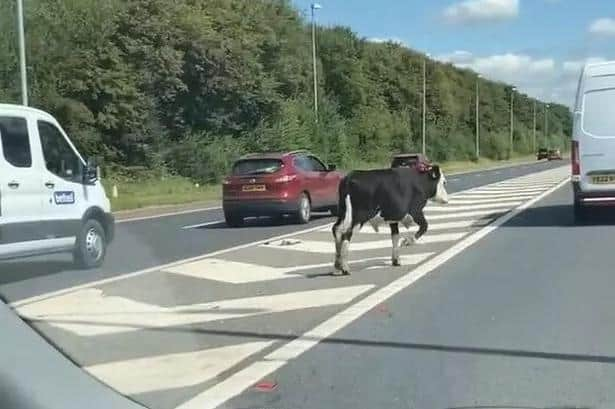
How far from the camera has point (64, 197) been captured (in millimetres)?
12195

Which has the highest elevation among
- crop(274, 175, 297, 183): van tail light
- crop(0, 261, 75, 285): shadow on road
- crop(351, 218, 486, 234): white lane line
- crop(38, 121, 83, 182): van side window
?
crop(38, 121, 83, 182): van side window

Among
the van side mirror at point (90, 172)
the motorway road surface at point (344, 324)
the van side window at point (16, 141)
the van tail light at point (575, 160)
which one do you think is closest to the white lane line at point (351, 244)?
the motorway road surface at point (344, 324)

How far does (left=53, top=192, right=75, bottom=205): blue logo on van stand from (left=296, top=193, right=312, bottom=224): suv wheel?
925 centimetres

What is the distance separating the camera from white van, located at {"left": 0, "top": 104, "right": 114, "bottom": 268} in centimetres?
1095

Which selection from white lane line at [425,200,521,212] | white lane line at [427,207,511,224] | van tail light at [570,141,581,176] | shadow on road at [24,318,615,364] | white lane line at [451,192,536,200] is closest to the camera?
shadow on road at [24,318,615,364]

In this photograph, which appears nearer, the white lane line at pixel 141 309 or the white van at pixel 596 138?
the white lane line at pixel 141 309

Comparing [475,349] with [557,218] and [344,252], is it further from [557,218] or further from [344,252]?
[557,218]

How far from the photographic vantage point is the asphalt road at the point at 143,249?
11648 mm

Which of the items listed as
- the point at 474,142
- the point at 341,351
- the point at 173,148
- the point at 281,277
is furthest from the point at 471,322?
the point at 474,142

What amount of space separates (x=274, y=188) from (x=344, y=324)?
487 inches

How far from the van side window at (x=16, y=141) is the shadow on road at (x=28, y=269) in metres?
1.19

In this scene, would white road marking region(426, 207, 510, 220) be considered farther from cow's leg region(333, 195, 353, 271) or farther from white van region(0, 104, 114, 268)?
white van region(0, 104, 114, 268)

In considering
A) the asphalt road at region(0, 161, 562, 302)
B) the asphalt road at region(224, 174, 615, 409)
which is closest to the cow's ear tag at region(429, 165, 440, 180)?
the asphalt road at region(224, 174, 615, 409)

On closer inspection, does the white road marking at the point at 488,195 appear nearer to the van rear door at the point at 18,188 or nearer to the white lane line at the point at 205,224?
the white lane line at the point at 205,224
